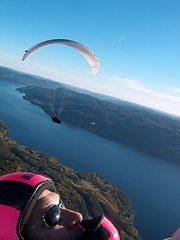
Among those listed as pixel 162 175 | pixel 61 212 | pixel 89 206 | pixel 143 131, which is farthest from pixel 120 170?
pixel 61 212

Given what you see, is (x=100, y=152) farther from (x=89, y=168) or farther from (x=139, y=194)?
(x=139, y=194)

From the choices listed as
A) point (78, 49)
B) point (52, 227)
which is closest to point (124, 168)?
point (78, 49)

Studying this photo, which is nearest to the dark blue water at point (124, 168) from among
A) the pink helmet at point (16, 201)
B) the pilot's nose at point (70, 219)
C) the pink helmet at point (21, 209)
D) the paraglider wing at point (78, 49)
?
the paraglider wing at point (78, 49)

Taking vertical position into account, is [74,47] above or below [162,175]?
above

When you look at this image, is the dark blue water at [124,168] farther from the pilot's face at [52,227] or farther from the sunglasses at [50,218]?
the sunglasses at [50,218]

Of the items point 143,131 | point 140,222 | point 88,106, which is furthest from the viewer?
point 88,106

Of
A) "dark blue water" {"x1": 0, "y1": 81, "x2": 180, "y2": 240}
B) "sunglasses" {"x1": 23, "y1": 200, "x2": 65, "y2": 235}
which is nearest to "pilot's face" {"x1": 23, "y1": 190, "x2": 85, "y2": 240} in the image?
"sunglasses" {"x1": 23, "y1": 200, "x2": 65, "y2": 235}

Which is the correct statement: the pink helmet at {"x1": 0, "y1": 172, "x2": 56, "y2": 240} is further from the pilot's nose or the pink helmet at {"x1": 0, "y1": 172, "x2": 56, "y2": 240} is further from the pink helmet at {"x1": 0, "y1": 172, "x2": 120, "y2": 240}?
the pilot's nose
